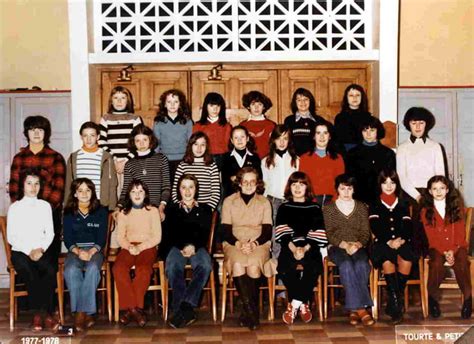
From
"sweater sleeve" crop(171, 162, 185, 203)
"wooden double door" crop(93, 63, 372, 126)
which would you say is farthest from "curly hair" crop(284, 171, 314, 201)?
"wooden double door" crop(93, 63, 372, 126)

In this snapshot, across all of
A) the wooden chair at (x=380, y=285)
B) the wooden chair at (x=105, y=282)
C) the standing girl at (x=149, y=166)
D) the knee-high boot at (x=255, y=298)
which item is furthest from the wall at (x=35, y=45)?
the wooden chair at (x=380, y=285)

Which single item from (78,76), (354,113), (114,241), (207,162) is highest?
(78,76)

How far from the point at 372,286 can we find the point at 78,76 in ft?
9.73

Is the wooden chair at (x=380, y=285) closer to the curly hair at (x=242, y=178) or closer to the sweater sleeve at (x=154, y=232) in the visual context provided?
the curly hair at (x=242, y=178)

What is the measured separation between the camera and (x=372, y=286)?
4.86 m

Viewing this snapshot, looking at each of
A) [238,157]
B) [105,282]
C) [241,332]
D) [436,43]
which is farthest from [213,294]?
[436,43]

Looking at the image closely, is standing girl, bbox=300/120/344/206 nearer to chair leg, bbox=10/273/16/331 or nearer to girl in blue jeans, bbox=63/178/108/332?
girl in blue jeans, bbox=63/178/108/332

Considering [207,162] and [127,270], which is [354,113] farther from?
[127,270]

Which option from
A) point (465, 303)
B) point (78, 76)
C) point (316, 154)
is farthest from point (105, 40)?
point (465, 303)

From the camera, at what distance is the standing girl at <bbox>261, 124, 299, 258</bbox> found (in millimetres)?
5203

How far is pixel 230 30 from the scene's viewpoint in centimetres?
608

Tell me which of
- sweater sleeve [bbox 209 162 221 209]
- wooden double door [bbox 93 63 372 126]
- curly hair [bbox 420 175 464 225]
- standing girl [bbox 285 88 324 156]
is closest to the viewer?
curly hair [bbox 420 175 464 225]

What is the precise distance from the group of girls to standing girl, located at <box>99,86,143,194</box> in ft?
0.03

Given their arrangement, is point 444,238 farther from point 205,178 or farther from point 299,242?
point 205,178
